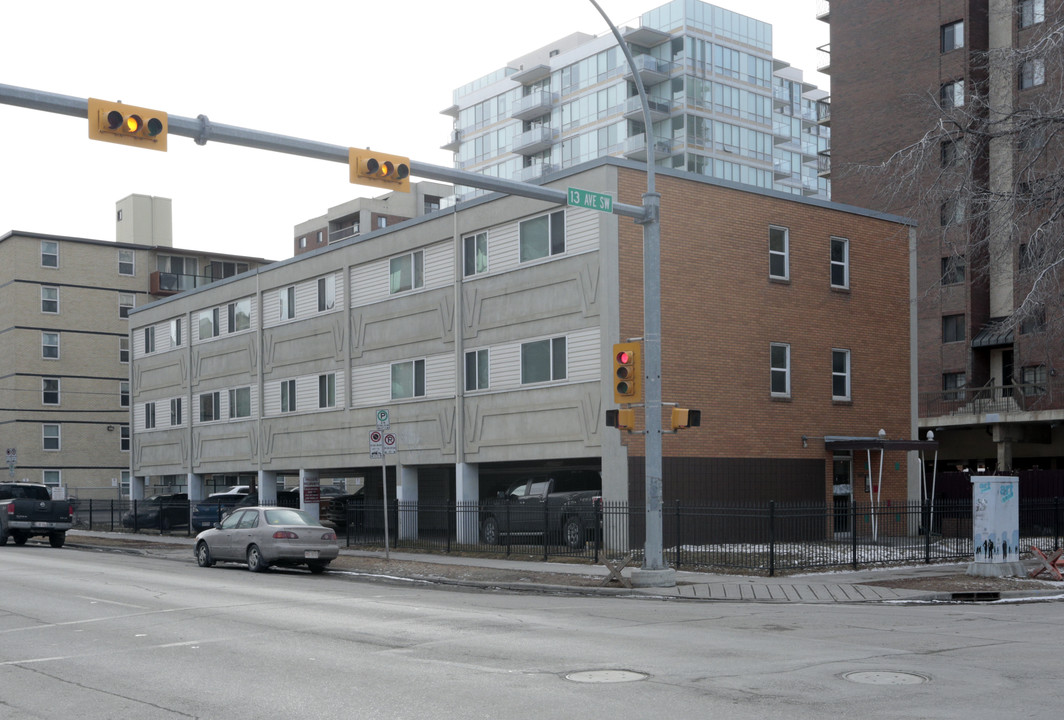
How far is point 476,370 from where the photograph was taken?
32.1m

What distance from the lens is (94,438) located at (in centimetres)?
6750

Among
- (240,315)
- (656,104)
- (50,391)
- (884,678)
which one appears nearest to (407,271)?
(240,315)

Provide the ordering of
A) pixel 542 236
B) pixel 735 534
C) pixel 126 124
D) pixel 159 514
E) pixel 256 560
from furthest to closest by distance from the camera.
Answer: pixel 159 514 → pixel 542 236 → pixel 735 534 → pixel 256 560 → pixel 126 124

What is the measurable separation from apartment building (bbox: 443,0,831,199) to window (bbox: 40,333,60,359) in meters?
30.3

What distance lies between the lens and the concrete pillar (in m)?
28.8

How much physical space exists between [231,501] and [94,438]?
31915mm

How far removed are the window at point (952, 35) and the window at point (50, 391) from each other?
5054 cm

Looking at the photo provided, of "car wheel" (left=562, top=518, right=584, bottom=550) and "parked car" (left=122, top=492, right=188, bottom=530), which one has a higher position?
"car wheel" (left=562, top=518, right=584, bottom=550)

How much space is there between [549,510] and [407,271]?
434 inches

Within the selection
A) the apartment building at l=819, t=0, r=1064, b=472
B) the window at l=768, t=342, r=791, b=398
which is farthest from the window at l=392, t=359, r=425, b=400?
the apartment building at l=819, t=0, r=1064, b=472

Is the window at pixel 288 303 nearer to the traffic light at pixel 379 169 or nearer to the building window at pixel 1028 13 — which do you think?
the traffic light at pixel 379 169

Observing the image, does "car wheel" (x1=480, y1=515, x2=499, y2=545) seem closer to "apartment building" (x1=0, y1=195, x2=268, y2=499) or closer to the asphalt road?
the asphalt road

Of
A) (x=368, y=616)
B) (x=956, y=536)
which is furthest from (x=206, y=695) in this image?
(x=956, y=536)

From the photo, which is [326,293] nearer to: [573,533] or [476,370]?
[476,370]
